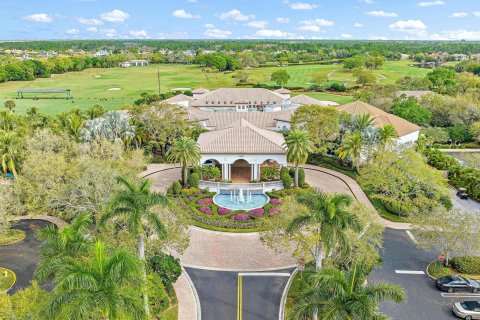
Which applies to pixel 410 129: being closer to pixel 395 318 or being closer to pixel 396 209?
pixel 396 209

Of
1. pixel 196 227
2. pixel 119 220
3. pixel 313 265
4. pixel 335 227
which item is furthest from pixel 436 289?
pixel 119 220

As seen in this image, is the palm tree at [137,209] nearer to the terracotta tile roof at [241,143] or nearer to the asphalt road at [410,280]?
the asphalt road at [410,280]

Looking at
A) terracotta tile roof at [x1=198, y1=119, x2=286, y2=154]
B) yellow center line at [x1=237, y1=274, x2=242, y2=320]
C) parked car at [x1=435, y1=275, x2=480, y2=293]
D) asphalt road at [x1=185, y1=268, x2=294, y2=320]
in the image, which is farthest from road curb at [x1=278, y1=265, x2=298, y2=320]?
terracotta tile roof at [x1=198, y1=119, x2=286, y2=154]

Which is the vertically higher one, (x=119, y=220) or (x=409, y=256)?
(x=119, y=220)

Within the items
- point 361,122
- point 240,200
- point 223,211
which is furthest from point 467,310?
point 361,122

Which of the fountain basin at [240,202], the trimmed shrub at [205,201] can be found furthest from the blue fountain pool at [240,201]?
the trimmed shrub at [205,201]

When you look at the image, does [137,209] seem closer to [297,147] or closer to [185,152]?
[185,152]

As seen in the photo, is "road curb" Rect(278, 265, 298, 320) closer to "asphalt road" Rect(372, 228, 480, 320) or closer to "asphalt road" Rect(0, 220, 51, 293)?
"asphalt road" Rect(372, 228, 480, 320)
